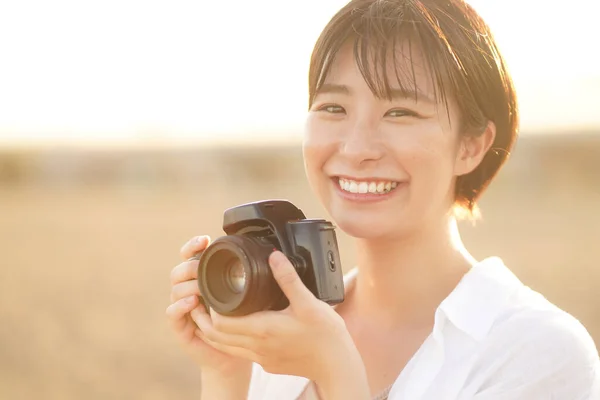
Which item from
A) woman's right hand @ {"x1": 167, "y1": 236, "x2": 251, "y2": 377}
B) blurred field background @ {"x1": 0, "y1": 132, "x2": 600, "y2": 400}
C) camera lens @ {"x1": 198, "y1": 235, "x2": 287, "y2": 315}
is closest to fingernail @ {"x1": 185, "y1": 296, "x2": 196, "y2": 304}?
woman's right hand @ {"x1": 167, "y1": 236, "x2": 251, "y2": 377}

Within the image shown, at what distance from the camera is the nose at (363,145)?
2096 mm

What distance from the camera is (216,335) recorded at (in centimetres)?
206

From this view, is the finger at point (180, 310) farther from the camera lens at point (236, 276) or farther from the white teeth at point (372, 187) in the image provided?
the white teeth at point (372, 187)

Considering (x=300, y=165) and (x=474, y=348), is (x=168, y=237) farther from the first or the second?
(x=474, y=348)

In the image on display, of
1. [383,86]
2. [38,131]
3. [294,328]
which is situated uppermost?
[383,86]

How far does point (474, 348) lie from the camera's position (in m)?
2.01

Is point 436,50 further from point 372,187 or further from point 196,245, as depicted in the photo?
point 196,245

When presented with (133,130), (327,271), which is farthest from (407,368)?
(133,130)

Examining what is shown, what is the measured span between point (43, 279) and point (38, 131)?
2166 cm

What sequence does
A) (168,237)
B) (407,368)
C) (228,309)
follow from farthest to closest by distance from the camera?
(168,237)
(407,368)
(228,309)

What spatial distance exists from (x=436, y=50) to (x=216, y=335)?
2.57 feet

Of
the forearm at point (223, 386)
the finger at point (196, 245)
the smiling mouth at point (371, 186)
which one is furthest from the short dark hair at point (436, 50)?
the forearm at point (223, 386)

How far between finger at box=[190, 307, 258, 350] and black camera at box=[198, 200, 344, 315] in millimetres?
78

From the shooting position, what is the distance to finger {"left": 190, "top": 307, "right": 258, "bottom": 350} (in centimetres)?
199
